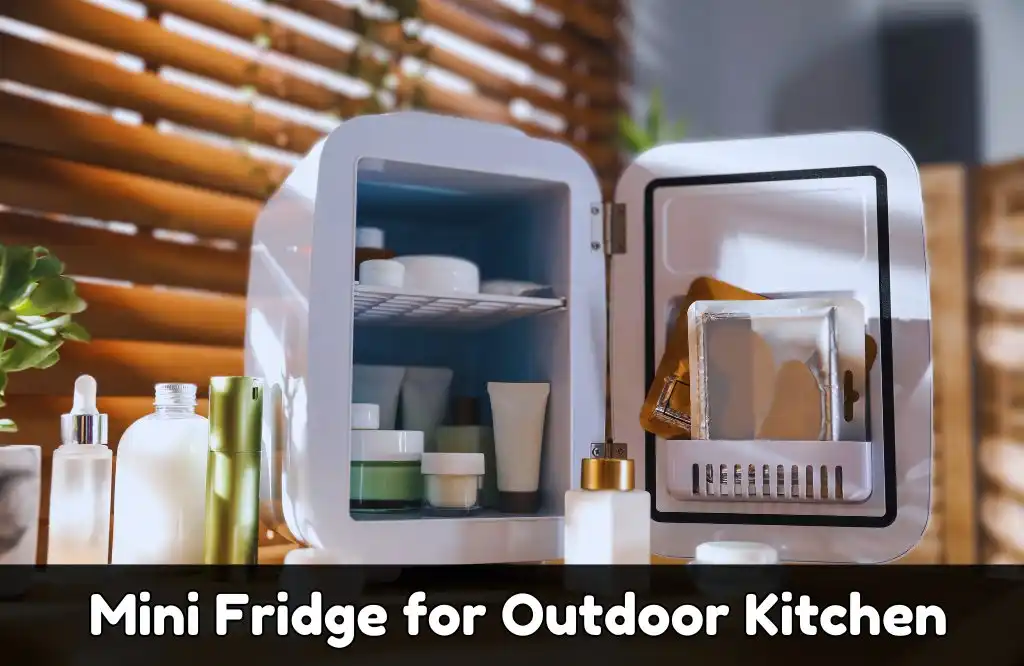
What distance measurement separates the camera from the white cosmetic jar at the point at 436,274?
2.39 feet

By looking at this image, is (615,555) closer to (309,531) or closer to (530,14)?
(309,531)

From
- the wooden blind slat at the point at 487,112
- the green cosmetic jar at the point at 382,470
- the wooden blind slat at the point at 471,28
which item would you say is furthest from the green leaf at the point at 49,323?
the wooden blind slat at the point at 487,112

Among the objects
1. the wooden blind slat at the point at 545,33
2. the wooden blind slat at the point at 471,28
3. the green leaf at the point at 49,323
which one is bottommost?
the green leaf at the point at 49,323

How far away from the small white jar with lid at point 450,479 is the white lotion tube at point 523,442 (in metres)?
0.04

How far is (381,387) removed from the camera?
0.84 m

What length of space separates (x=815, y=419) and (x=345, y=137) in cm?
41

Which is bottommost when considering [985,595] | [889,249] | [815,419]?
[985,595]

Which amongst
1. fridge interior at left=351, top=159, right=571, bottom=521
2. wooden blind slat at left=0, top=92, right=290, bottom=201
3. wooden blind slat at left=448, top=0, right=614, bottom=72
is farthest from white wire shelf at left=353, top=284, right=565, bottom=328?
wooden blind slat at left=448, top=0, right=614, bottom=72

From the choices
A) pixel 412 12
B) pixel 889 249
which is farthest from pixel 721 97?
pixel 889 249

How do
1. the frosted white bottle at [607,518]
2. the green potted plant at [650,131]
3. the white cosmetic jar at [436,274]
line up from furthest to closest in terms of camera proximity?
the green potted plant at [650,131] → the white cosmetic jar at [436,274] → the frosted white bottle at [607,518]

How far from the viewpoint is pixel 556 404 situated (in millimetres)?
745

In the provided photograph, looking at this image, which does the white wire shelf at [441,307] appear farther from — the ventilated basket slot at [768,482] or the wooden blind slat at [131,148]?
the wooden blind slat at [131,148]

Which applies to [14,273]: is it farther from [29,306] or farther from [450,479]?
[450,479]

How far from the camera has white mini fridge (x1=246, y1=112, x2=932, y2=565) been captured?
2.17ft
